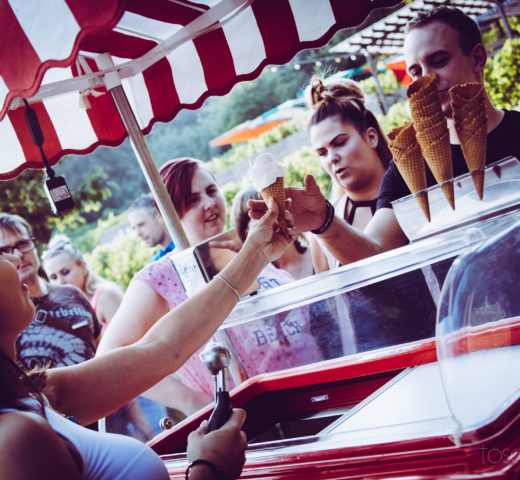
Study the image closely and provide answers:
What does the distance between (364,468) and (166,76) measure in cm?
203

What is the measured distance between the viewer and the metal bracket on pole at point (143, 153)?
212 cm

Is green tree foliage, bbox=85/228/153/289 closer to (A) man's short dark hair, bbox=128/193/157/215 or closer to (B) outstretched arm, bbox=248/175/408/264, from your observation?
(A) man's short dark hair, bbox=128/193/157/215

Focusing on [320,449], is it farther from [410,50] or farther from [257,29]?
[257,29]

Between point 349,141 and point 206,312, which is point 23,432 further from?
point 349,141

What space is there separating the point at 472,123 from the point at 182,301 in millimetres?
1406

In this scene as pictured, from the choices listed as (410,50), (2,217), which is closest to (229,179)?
(2,217)

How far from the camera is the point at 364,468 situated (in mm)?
1049

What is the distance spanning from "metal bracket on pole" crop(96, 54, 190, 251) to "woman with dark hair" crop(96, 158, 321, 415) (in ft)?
0.38

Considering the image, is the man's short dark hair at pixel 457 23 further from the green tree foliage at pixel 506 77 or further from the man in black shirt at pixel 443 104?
the green tree foliage at pixel 506 77

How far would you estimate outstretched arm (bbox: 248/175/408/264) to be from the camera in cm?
185

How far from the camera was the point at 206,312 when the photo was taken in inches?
59.8

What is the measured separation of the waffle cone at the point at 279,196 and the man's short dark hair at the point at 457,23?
86 centimetres

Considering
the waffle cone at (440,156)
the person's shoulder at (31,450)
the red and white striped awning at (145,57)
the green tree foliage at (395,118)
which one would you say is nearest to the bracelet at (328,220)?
the waffle cone at (440,156)

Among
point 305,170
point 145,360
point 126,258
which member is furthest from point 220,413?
point 305,170
